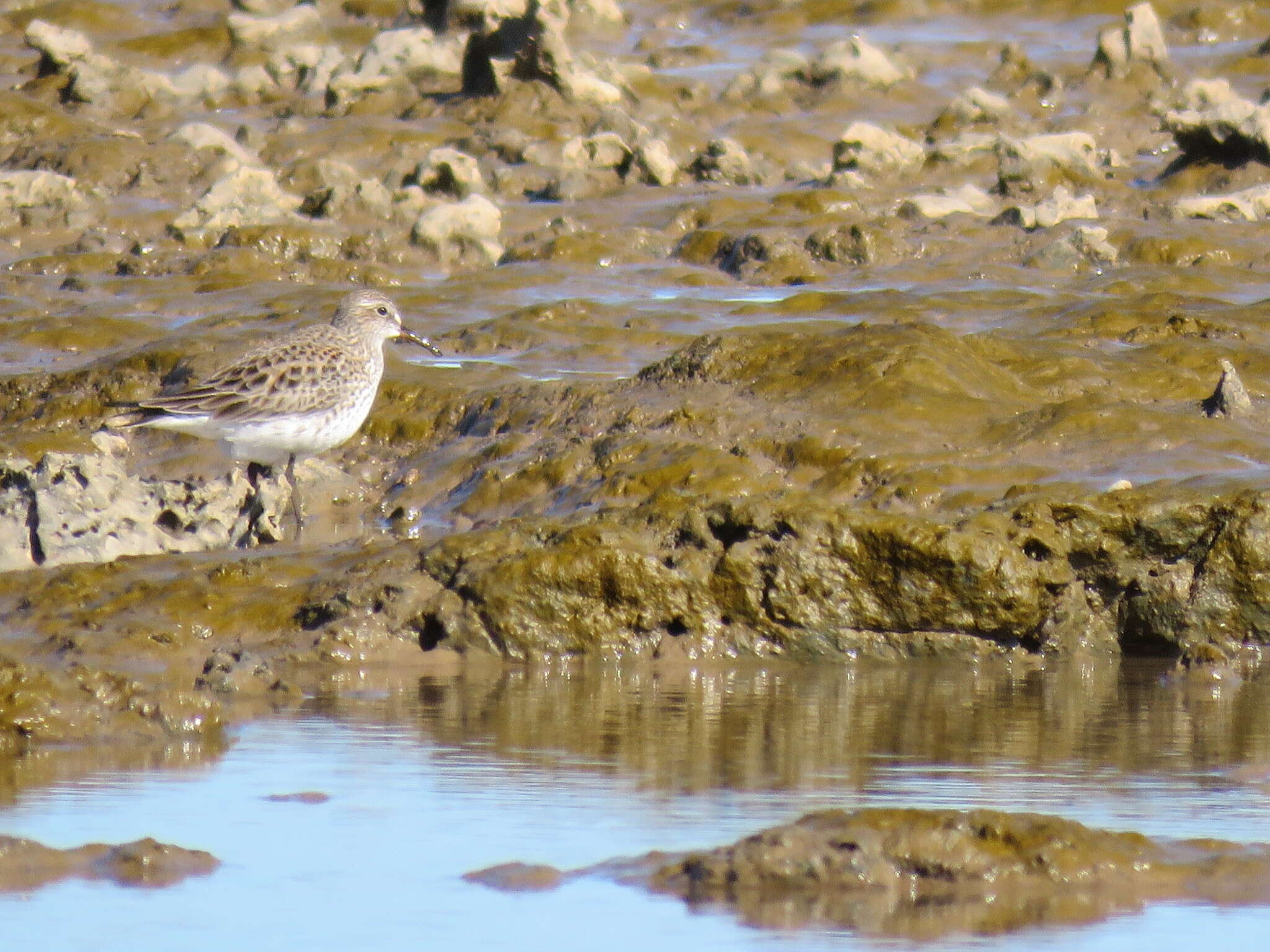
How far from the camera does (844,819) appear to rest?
17.8ft

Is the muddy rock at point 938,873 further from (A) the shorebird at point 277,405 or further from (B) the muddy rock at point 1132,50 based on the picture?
(B) the muddy rock at point 1132,50

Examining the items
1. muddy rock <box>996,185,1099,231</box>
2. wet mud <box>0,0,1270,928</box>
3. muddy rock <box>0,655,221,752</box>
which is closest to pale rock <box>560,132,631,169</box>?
wet mud <box>0,0,1270,928</box>

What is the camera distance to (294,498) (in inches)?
443

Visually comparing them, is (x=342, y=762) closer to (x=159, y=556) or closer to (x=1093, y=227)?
(x=159, y=556)

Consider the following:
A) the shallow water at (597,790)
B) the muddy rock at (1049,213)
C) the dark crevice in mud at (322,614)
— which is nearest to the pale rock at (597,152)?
the muddy rock at (1049,213)

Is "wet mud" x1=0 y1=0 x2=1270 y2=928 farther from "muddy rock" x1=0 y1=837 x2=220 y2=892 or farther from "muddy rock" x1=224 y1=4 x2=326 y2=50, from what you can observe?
"muddy rock" x1=0 y1=837 x2=220 y2=892

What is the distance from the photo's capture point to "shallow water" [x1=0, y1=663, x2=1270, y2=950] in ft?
16.5

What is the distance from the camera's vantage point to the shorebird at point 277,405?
11242 millimetres

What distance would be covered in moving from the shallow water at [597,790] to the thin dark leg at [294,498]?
2.88 metres

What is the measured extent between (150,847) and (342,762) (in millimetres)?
1410

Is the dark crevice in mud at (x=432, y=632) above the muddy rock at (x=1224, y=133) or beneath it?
beneath

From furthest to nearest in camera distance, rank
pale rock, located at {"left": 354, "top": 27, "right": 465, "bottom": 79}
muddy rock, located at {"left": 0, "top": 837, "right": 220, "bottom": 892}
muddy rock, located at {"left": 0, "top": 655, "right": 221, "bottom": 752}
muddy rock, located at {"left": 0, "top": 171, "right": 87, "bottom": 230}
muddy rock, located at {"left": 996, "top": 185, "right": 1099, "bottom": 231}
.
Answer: pale rock, located at {"left": 354, "top": 27, "right": 465, "bottom": 79}
muddy rock, located at {"left": 0, "top": 171, "right": 87, "bottom": 230}
muddy rock, located at {"left": 996, "top": 185, "right": 1099, "bottom": 231}
muddy rock, located at {"left": 0, "top": 655, "right": 221, "bottom": 752}
muddy rock, located at {"left": 0, "top": 837, "right": 220, "bottom": 892}

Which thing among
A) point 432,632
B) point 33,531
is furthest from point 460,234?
point 432,632

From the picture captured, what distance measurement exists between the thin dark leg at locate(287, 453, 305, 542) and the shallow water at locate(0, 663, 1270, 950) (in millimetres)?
2877
